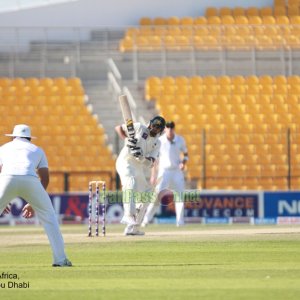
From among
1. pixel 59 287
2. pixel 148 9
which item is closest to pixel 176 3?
pixel 148 9

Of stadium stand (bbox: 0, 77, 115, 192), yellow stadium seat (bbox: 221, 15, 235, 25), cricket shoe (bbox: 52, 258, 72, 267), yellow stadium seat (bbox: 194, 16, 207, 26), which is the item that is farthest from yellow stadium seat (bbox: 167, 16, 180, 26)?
cricket shoe (bbox: 52, 258, 72, 267)

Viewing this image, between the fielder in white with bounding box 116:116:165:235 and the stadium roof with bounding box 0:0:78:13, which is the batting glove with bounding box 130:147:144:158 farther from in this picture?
the stadium roof with bounding box 0:0:78:13

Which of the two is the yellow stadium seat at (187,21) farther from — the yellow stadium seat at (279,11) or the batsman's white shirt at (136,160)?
the batsman's white shirt at (136,160)

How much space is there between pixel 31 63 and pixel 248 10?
754 centimetres

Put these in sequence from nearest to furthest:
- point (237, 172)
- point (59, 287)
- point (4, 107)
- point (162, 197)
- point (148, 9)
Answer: point (59, 287)
point (162, 197)
point (237, 172)
point (4, 107)
point (148, 9)

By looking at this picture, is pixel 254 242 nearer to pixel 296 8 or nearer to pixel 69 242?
pixel 69 242

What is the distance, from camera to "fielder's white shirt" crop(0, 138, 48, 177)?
13477 millimetres

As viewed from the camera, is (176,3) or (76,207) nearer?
(76,207)

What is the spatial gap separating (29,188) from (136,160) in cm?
606

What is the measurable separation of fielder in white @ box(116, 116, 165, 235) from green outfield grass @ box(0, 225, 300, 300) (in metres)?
0.53

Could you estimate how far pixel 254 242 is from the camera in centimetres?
1800

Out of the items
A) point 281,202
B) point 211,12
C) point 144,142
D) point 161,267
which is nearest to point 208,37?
point 211,12

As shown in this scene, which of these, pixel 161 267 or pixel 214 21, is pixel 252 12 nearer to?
pixel 214 21

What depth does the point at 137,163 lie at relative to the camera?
19.5 m
